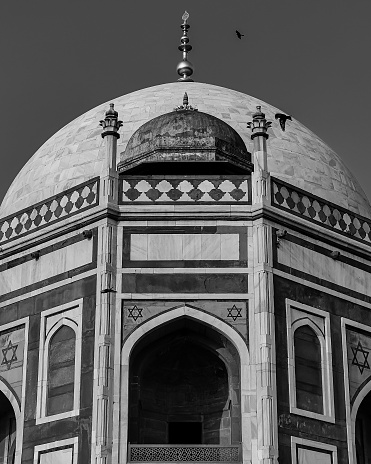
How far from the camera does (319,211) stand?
25516mm

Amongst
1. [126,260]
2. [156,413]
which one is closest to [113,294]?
[126,260]

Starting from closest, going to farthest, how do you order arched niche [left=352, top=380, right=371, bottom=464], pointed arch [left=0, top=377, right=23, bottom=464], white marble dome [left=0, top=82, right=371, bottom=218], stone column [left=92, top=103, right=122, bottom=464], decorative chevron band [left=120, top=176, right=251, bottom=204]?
stone column [left=92, top=103, right=122, bottom=464], pointed arch [left=0, top=377, right=23, bottom=464], decorative chevron band [left=120, top=176, right=251, bottom=204], arched niche [left=352, top=380, right=371, bottom=464], white marble dome [left=0, top=82, right=371, bottom=218]

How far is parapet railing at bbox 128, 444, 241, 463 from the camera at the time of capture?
74.1 ft

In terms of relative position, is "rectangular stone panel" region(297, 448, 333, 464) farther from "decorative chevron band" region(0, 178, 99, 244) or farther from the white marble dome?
the white marble dome

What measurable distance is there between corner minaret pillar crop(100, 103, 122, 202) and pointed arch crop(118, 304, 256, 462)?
9.13 feet

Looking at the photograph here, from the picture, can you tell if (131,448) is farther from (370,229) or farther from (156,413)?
(370,229)

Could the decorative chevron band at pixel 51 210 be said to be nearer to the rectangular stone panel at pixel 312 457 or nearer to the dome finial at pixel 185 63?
the rectangular stone panel at pixel 312 457

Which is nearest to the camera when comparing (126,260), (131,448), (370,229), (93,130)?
(131,448)

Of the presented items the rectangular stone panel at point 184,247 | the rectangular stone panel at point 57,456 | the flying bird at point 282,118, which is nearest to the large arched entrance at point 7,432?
the rectangular stone panel at point 57,456

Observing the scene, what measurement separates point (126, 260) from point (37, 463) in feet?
14.4

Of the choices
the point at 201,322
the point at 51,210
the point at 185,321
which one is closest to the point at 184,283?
the point at 185,321

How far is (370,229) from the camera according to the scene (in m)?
26.5

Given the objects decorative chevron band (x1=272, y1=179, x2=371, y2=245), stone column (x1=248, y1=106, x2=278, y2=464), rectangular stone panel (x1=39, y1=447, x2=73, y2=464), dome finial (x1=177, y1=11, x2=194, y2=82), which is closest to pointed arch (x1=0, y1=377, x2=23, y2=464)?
rectangular stone panel (x1=39, y1=447, x2=73, y2=464)

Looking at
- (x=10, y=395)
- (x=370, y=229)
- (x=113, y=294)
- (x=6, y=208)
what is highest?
(x=6, y=208)
